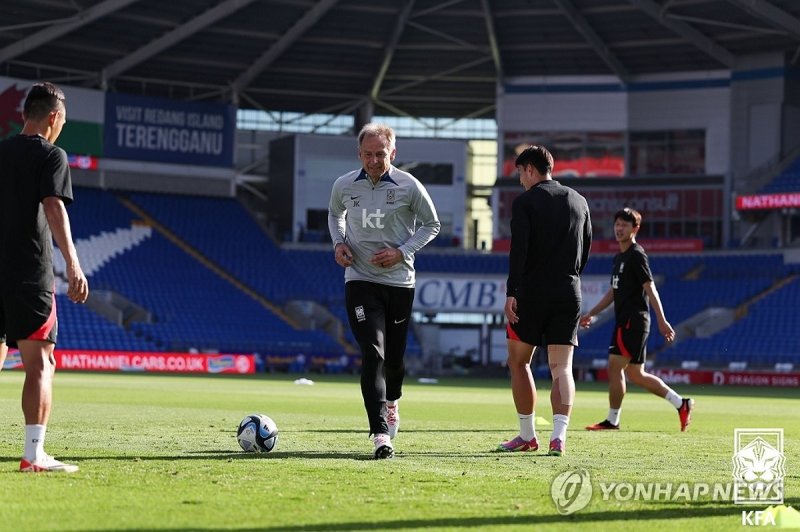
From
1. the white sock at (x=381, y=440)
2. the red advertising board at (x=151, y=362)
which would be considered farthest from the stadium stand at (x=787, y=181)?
the white sock at (x=381, y=440)

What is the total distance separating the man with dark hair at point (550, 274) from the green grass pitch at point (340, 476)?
0.69m

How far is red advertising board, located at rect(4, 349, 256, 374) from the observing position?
4435 centimetres

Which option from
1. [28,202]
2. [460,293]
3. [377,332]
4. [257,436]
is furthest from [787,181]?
[28,202]

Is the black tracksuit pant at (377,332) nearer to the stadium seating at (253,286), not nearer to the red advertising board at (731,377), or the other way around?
the red advertising board at (731,377)

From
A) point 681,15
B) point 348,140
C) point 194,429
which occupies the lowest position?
point 194,429

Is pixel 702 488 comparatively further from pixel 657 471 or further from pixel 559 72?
pixel 559 72

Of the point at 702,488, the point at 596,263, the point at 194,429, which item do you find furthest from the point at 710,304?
the point at 702,488

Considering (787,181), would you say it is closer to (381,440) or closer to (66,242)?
(381,440)

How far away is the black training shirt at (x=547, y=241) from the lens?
1080 centimetres

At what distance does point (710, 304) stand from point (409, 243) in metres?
45.5

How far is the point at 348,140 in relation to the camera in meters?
61.6

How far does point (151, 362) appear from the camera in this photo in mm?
46344

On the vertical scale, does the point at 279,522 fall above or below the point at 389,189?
below

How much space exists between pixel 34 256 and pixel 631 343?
27.8ft
